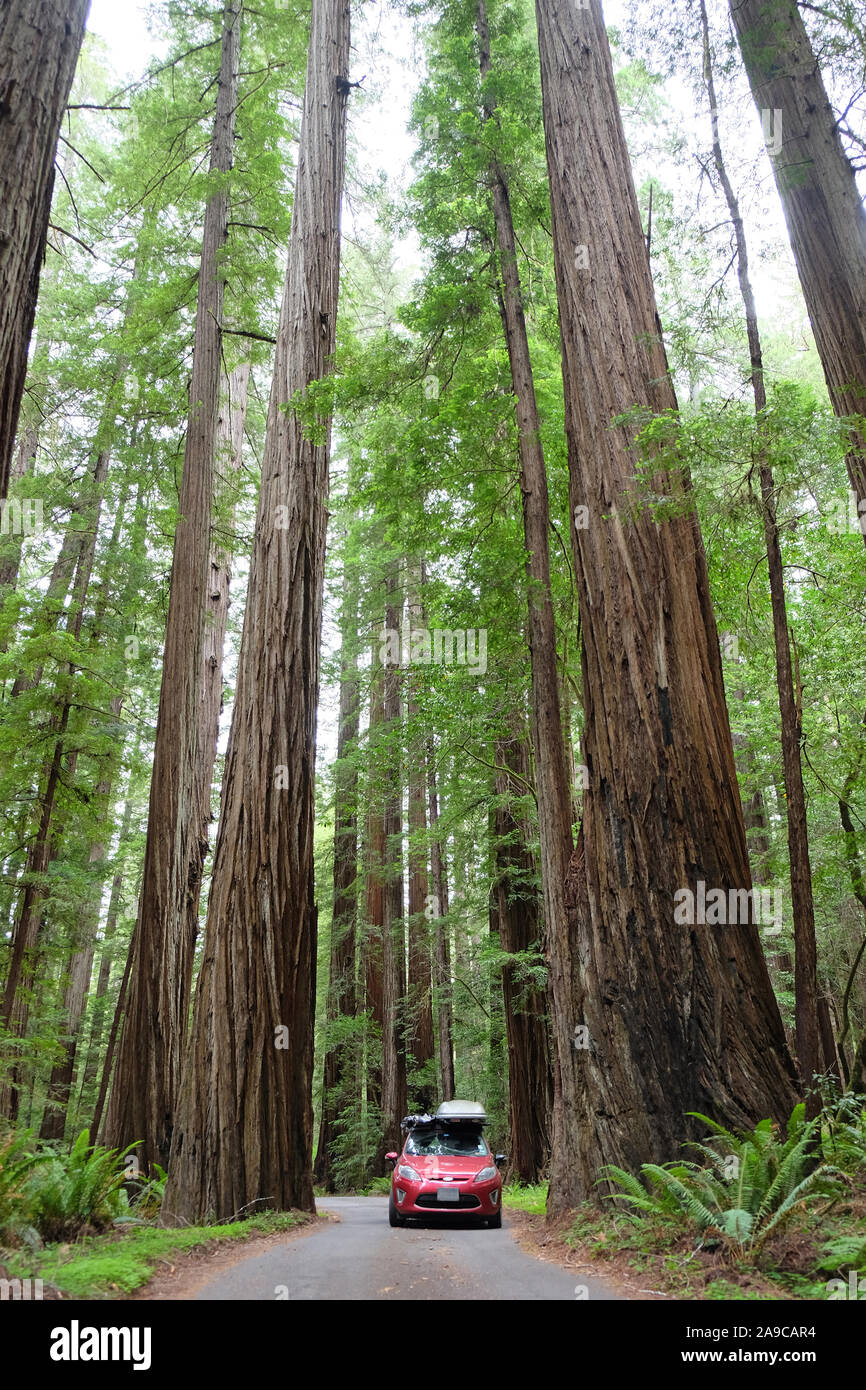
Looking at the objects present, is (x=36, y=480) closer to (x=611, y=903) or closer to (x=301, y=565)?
(x=301, y=565)

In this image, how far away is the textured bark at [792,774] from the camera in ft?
23.6

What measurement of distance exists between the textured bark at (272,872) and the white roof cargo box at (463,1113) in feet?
12.5

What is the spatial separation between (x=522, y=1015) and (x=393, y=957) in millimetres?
6711

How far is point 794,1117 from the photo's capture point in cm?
480

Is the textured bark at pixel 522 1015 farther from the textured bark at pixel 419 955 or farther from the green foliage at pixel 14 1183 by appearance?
Result: the green foliage at pixel 14 1183

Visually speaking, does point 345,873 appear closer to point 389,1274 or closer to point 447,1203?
point 447,1203

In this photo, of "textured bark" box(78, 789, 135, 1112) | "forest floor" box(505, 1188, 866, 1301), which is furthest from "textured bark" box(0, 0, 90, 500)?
"textured bark" box(78, 789, 135, 1112)

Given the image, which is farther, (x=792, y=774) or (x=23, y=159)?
(x=792, y=774)

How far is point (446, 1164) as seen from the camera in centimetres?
970

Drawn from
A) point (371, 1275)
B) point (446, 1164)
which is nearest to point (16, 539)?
point (446, 1164)

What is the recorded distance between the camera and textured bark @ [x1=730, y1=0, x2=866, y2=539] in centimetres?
686
